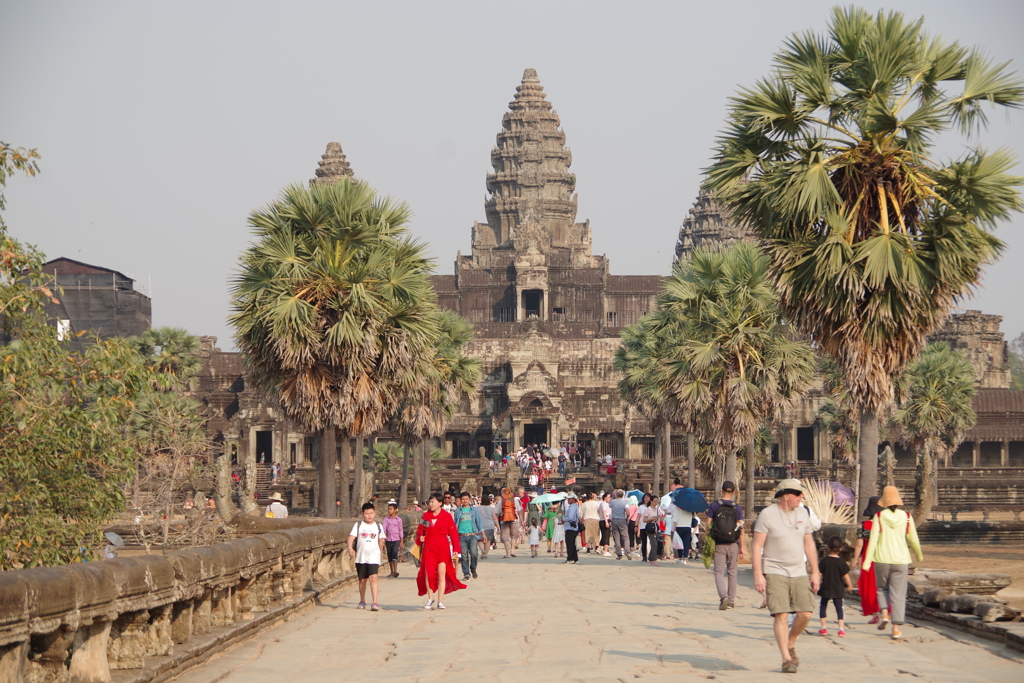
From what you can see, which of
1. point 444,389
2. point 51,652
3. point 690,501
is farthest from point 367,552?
point 444,389

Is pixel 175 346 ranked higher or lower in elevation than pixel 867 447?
higher

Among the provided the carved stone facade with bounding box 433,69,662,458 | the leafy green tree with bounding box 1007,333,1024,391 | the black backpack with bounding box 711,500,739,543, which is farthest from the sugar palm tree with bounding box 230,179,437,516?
the leafy green tree with bounding box 1007,333,1024,391

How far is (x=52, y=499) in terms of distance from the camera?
14.9 meters

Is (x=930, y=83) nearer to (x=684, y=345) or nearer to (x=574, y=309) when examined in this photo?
(x=684, y=345)

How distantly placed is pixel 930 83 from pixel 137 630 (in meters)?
13.0

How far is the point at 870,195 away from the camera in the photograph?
17.2 metres

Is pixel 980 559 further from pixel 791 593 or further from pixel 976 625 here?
pixel 791 593

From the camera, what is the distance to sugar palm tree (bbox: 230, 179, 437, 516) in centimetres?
2239

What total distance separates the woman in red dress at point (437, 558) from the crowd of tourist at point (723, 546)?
0.04 feet

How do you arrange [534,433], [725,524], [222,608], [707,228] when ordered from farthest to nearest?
[707,228], [534,433], [725,524], [222,608]

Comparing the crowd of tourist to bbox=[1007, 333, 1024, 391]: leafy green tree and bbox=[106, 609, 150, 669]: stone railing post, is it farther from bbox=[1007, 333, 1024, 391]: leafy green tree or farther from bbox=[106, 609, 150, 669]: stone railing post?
bbox=[1007, 333, 1024, 391]: leafy green tree

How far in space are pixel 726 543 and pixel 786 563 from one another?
5.01 meters

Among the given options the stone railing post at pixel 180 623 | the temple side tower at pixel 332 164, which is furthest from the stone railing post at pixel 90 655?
the temple side tower at pixel 332 164

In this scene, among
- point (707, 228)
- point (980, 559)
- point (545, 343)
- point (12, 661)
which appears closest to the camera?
point (12, 661)
